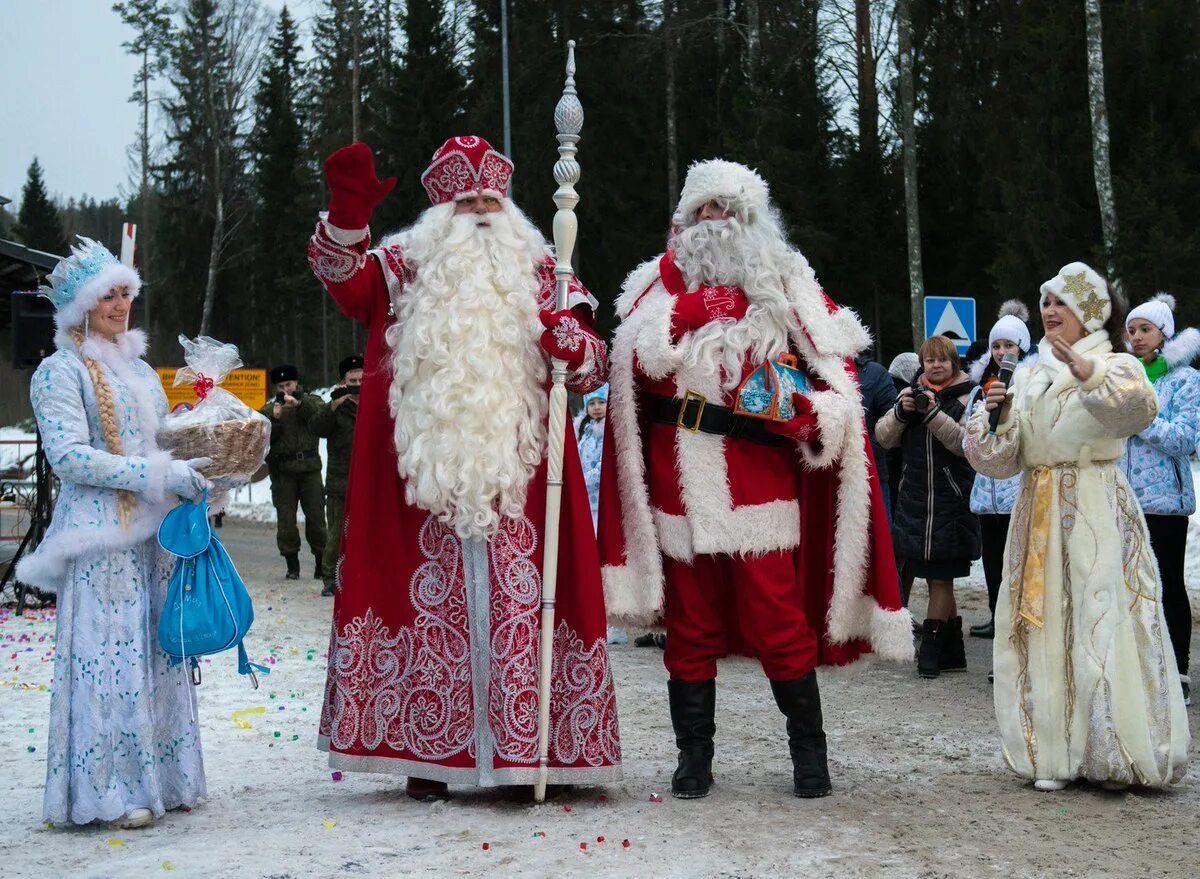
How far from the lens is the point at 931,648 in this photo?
313 inches

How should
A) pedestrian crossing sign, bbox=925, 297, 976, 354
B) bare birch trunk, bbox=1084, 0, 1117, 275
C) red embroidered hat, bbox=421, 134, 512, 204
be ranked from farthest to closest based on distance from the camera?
bare birch trunk, bbox=1084, 0, 1117, 275 < pedestrian crossing sign, bbox=925, 297, 976, 354 < red embroidered hat, bbox=421, 134, 512, 204

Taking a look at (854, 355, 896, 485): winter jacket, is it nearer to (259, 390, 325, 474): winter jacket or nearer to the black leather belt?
the black leather belt

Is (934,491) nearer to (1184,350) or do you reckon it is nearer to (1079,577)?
(1184,350)

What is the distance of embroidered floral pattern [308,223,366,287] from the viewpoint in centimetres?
495

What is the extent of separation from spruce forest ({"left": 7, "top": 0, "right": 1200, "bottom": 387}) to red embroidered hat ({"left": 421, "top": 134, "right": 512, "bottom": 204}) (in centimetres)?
1447

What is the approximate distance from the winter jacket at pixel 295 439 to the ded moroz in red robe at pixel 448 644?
834 centimetres

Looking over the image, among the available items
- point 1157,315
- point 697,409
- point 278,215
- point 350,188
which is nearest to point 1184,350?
point 1157,315

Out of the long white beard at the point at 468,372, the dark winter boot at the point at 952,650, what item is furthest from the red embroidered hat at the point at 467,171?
the dark winter boot at the point at 952,650

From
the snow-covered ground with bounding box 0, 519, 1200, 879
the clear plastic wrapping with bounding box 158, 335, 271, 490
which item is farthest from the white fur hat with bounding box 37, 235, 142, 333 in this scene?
the snow-covered ground with bounding box 0, 519, 1200, 879

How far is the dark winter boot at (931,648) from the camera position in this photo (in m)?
7.92

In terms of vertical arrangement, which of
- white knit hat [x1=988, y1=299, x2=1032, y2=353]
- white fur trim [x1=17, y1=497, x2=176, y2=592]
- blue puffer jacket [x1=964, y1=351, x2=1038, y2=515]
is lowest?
white fur trim [x1=17, y1=497, x2=176, y2=592]

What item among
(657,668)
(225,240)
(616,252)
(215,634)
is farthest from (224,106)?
(215,634)

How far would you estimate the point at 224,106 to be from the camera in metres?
41.5

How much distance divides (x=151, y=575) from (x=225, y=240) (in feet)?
130
